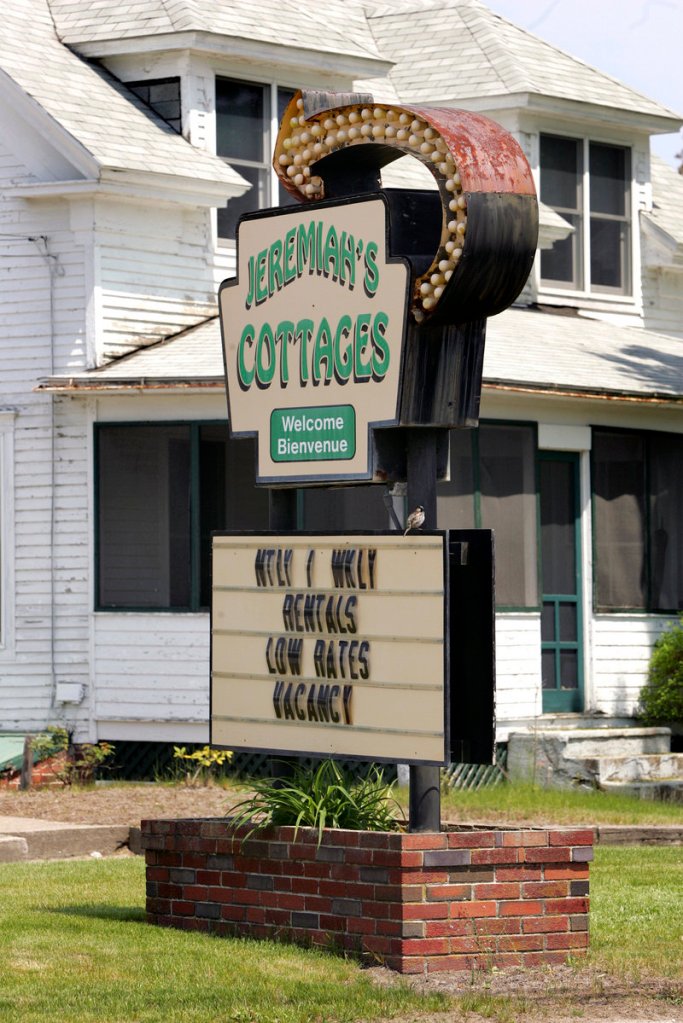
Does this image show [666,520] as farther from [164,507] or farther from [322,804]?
[322,804]

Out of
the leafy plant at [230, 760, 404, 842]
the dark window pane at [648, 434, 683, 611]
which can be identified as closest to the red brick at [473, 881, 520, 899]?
the leafy plant at [230, 760, 404, 842]

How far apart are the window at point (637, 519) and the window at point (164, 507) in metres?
3.75

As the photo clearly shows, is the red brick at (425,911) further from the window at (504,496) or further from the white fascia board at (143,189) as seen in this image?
the white fascia board at (143,189)

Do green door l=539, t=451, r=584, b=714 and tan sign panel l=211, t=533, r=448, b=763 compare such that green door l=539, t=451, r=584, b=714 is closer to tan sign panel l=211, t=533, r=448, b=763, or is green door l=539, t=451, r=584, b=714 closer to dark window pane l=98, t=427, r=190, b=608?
dark window pane l=98, t=427, r=190, b=608

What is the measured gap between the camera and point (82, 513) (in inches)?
688

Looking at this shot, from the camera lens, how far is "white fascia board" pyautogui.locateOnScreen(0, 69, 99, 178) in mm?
17141

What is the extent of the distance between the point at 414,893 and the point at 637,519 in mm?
11500

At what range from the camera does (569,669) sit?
18.8 m

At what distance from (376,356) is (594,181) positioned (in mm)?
13530

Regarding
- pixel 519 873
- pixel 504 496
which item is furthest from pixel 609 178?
pixel 519 873

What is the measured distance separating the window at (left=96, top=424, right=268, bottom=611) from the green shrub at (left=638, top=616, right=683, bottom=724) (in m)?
4.38

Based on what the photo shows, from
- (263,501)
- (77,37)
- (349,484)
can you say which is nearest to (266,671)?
(349,484)

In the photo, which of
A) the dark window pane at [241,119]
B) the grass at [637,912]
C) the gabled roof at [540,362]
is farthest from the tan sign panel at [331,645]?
the dark window pane at [241,119]

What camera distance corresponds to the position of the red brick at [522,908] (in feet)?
27.6
